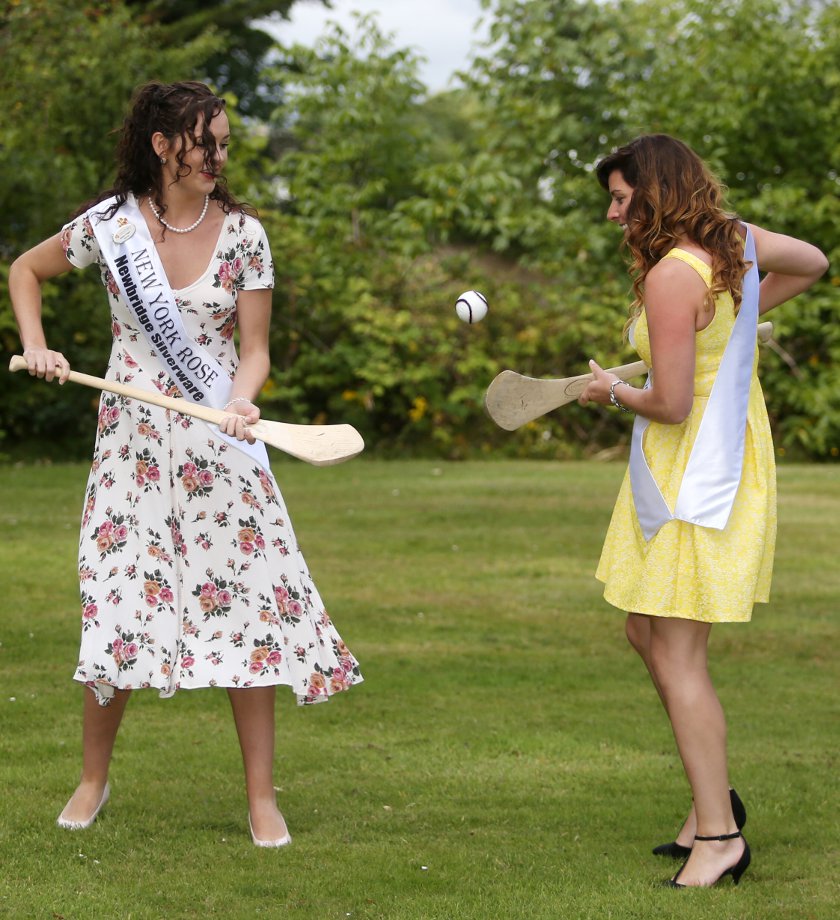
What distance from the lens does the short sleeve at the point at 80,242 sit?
3832mm

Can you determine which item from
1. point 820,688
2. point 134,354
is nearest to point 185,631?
point 134,354

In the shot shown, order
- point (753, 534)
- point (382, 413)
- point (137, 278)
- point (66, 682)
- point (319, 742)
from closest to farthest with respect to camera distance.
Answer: point (753, 534) < point (137, 278) < point (319, 742) < point (66, 682) < point (382, 413)

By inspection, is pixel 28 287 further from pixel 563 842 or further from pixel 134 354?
pixel 563 842

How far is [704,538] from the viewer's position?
3457 mm

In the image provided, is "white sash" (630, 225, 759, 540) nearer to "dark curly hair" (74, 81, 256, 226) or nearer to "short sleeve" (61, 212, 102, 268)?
"dark curly hair" (74, 81, 256, 226)

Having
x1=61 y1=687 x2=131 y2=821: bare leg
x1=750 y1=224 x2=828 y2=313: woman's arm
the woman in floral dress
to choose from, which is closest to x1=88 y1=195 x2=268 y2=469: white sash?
the woman in floral dress

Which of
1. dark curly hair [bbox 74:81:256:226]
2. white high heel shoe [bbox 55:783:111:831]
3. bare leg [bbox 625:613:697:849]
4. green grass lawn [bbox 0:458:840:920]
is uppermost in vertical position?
dark curly hair [bbox 74:81:256:226]

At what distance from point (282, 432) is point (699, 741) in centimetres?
129

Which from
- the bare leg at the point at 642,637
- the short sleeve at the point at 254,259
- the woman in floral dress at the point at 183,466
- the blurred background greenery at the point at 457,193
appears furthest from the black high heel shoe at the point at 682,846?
the blurred background greenery at the point at 457,193

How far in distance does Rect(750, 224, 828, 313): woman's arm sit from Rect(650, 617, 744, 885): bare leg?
0.89 meters

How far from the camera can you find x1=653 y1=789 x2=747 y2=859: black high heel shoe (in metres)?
3.66

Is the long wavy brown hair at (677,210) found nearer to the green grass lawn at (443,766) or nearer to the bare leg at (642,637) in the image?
the bare leg at (642,637)

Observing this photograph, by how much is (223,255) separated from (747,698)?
295cm

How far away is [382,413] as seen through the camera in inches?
603
